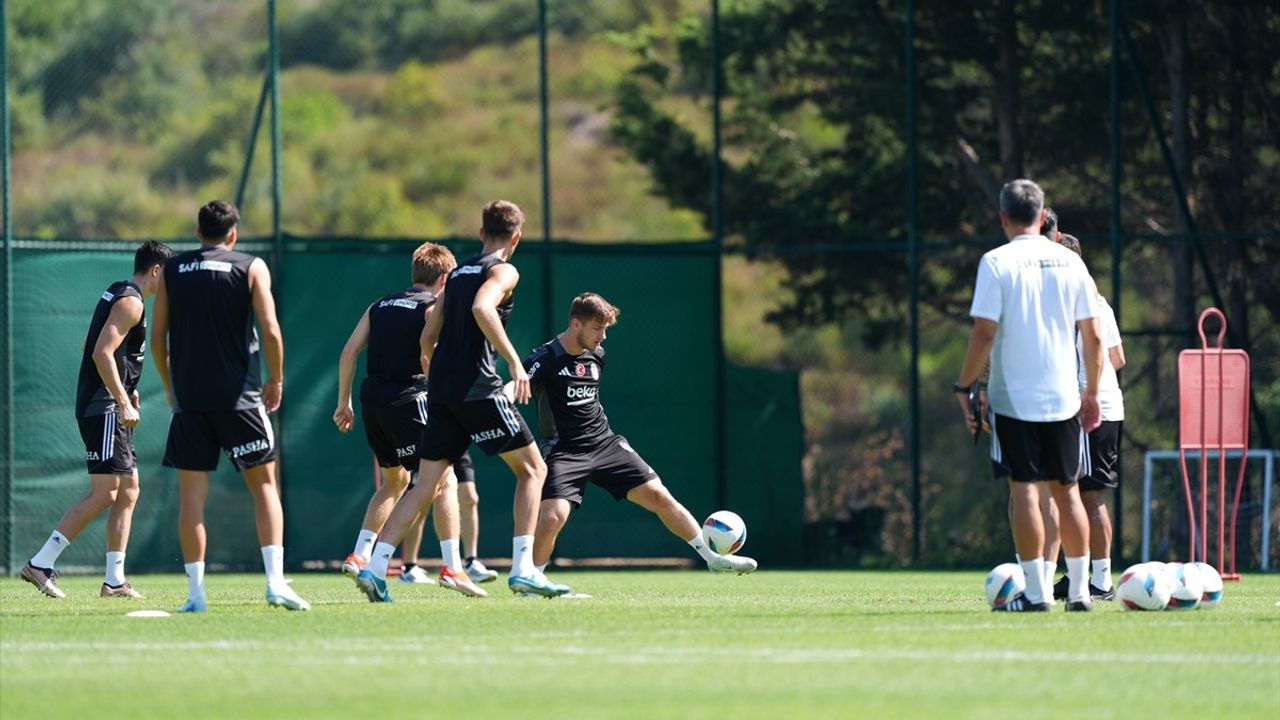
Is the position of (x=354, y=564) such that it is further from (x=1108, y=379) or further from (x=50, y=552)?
(x=1108, y=379)

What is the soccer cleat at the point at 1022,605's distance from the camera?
31.6 feet

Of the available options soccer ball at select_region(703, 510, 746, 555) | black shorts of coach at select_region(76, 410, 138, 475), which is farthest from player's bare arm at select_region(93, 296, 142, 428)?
soccer ball at select_region(703, 510, 746, 555)

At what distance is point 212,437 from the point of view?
9.69m

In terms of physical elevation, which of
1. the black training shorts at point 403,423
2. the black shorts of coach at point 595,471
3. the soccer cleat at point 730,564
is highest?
the black training shorts at point 403,423

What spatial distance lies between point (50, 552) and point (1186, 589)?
6.64 metres

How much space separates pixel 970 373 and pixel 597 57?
39705mm

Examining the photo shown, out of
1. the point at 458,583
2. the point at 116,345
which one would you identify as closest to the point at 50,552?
the point at 116,345

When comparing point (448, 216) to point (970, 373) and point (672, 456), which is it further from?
point (970, 373)

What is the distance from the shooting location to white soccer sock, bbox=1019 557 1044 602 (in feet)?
31.2

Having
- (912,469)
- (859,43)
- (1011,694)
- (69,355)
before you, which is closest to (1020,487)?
(1011,694)

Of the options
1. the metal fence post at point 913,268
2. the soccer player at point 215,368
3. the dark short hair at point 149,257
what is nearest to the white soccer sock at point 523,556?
the soccer player at point 215,368

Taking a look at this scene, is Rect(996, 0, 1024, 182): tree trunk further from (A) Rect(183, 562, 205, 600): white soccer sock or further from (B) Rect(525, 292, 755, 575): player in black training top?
(A) Rect(183, 562, 205, 600): white soccer sock

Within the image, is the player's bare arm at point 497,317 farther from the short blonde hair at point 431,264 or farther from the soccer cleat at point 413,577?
the soccer cleat at point 413,577

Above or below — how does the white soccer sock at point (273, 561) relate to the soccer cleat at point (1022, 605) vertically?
above
